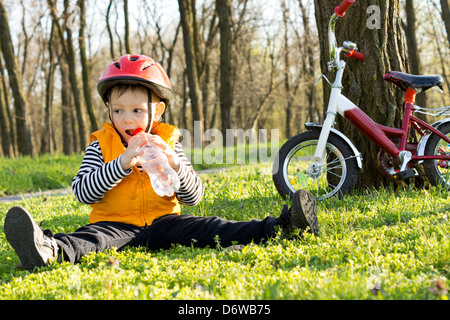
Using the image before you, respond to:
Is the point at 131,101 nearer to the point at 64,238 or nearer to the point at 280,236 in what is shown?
the point at 64,238

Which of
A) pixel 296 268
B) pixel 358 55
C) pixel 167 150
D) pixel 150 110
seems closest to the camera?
pixel 296 268

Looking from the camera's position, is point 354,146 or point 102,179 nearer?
point 102,179

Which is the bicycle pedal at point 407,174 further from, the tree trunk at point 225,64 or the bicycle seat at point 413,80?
the tree trunk at point 225,64

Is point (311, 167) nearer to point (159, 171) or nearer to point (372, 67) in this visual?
point (372, 67)

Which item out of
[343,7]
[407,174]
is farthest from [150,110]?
[407,174]

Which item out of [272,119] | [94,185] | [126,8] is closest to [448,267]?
[94,185]

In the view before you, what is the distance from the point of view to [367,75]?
4.35m

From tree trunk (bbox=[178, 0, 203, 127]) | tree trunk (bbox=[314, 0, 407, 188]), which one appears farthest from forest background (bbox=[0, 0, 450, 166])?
tree trunk (bbox=[314, 0, 407, 188])

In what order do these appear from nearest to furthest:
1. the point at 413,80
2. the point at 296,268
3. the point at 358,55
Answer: the point at 296,268 < the point at 413,80 < the point at 358,55

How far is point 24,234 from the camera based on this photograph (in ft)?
8.06

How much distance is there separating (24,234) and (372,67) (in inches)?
139

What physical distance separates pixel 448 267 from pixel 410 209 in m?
1.22

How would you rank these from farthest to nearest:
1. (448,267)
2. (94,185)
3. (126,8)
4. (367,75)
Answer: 1. (126,8)
2. (367,75)
3. (94,185)
4. (448,267)
